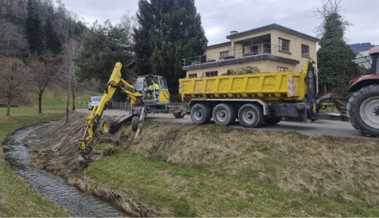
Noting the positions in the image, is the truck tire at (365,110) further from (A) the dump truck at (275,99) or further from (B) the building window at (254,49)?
(B) the building window at (254,49)

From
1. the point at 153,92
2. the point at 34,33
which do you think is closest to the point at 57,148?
the point at 153,92

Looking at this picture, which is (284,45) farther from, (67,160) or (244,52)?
(67,160)

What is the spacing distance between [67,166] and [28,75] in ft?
64.2

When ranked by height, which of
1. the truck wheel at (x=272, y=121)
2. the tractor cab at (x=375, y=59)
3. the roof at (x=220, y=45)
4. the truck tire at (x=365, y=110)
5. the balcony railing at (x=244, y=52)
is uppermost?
the roof at (x=220, y=45)

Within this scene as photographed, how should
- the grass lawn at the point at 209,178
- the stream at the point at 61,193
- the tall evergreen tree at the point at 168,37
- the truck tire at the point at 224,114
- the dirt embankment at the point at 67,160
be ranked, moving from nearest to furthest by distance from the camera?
the grass lawn at the point at 209,178, the stream at the point at 61,193, the dirt embankment at the point at 67,160, the truck tire at the point at 224,114, the tall evergreen tree at the point at 168,37

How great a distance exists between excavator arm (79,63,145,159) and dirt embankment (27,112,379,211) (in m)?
0.83

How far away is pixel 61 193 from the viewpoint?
9.92 metres

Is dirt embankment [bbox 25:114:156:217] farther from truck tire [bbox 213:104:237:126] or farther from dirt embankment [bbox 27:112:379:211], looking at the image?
truck tire [bbox 213:104:237:126]

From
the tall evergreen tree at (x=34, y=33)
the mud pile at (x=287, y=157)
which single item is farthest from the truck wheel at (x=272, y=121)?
the tall evergreen tree at (x=34, y=33)

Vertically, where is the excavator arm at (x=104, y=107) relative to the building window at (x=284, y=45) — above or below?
below

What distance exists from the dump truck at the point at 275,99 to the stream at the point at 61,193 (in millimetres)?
6107

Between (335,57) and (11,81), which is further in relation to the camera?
(335,57)

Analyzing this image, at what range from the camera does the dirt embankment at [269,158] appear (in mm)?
7967

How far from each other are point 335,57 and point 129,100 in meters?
26.4
